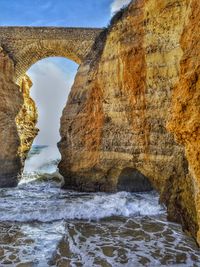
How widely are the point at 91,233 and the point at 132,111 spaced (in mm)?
4017

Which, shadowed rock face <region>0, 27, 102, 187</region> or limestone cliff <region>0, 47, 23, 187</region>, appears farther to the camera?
shadowed rock face <region>0, 27, 102, 187</region>

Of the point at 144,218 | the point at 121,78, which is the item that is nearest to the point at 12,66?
the point at 121,78

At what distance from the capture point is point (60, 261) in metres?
5.19

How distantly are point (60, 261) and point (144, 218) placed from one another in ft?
11.2

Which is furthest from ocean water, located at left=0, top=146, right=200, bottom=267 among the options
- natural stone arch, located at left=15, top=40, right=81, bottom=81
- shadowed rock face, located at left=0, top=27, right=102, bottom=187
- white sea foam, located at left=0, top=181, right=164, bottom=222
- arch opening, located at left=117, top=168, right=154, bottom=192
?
natural stone arch, located at left=15, top=40, right=81, bottom=81

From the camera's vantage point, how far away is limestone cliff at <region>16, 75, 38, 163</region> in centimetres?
1547

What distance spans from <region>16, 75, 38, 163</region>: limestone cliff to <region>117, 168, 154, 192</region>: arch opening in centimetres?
541

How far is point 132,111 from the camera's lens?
937 centimetres

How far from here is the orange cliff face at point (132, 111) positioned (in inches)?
297

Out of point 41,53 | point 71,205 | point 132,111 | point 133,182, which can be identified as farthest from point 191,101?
point 41,53

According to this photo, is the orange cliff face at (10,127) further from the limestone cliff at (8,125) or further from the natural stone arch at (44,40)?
the natural stone arch at (44,40)

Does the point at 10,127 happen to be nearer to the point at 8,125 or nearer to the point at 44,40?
the point at 8,125

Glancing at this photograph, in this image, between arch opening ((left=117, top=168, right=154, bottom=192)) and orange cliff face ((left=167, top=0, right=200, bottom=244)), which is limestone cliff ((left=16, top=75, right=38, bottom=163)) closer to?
arch opening ((left=117, top=168, right=154, bottom=192))

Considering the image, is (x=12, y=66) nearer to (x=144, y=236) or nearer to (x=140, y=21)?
(x=140, y=21)
